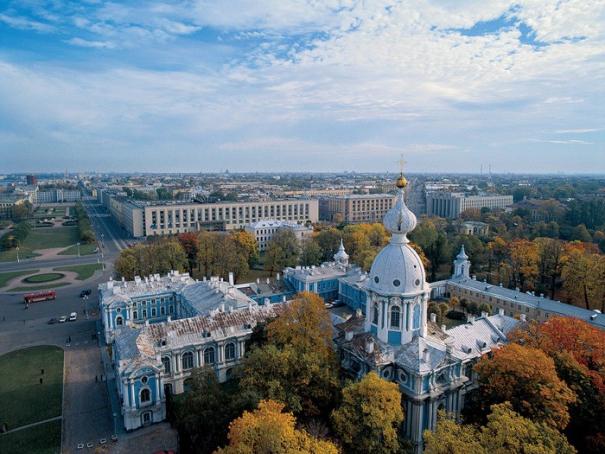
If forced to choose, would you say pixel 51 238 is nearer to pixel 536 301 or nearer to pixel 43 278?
pixel 43 278

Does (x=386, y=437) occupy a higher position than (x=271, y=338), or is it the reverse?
(x=271, y=338)

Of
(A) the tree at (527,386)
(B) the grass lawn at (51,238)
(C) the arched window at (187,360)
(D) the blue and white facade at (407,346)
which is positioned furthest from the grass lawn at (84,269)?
(A) the tree at (527,386)

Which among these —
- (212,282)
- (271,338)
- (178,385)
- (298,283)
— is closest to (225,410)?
(271,338)

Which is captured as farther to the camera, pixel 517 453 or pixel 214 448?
pixel 214 448

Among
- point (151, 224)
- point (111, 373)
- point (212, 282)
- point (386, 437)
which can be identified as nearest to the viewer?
point (386, 437)

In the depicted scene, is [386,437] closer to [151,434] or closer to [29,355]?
[151,434]

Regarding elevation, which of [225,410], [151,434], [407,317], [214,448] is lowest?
[151,434]

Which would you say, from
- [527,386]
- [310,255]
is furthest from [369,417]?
[310,255]

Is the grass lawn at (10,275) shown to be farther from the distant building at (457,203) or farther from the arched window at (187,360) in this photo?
the distant building at (457,203)
